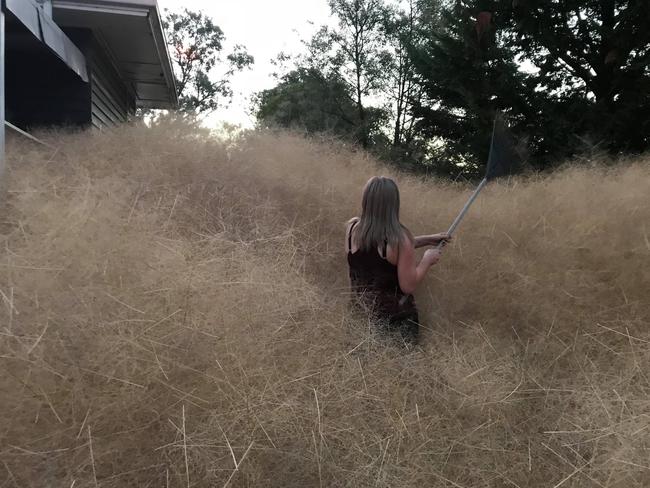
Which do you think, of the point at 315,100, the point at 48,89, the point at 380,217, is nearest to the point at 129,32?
the point at 48,89

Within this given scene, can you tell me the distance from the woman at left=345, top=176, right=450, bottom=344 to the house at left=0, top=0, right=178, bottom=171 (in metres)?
3.97

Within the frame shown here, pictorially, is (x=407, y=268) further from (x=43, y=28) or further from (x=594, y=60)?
(x=594, y=60)

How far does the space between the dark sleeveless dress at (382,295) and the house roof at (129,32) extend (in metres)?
5.29

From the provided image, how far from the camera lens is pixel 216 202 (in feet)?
14.6

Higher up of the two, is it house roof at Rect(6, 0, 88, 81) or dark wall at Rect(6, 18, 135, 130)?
house roof at Rect(6, 0, 88, 81)

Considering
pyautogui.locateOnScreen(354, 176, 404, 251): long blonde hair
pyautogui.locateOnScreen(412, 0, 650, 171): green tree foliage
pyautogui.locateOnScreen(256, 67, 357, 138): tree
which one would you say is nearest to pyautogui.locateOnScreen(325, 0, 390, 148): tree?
pyautogui.locateOnScreen(256, 67, 357, 138): tree

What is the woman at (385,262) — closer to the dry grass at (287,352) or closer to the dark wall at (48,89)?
the dry grass at (287,352)

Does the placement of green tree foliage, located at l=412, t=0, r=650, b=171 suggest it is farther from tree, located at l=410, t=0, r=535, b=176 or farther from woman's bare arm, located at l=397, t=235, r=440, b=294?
woman's bare arm, located at l=397, t=235, r=440, b=294

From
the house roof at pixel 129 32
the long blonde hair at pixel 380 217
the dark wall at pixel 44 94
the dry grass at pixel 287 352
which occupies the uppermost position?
the house roof at pixel 129 32

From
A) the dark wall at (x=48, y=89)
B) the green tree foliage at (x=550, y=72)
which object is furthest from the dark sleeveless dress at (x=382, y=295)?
the green tree foliage at (x=550, y=72)

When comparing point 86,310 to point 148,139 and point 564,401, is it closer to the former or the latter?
point 564,401

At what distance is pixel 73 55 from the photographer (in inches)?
243

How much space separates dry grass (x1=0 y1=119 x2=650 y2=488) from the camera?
2.04 m

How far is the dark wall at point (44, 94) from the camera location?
729cm
